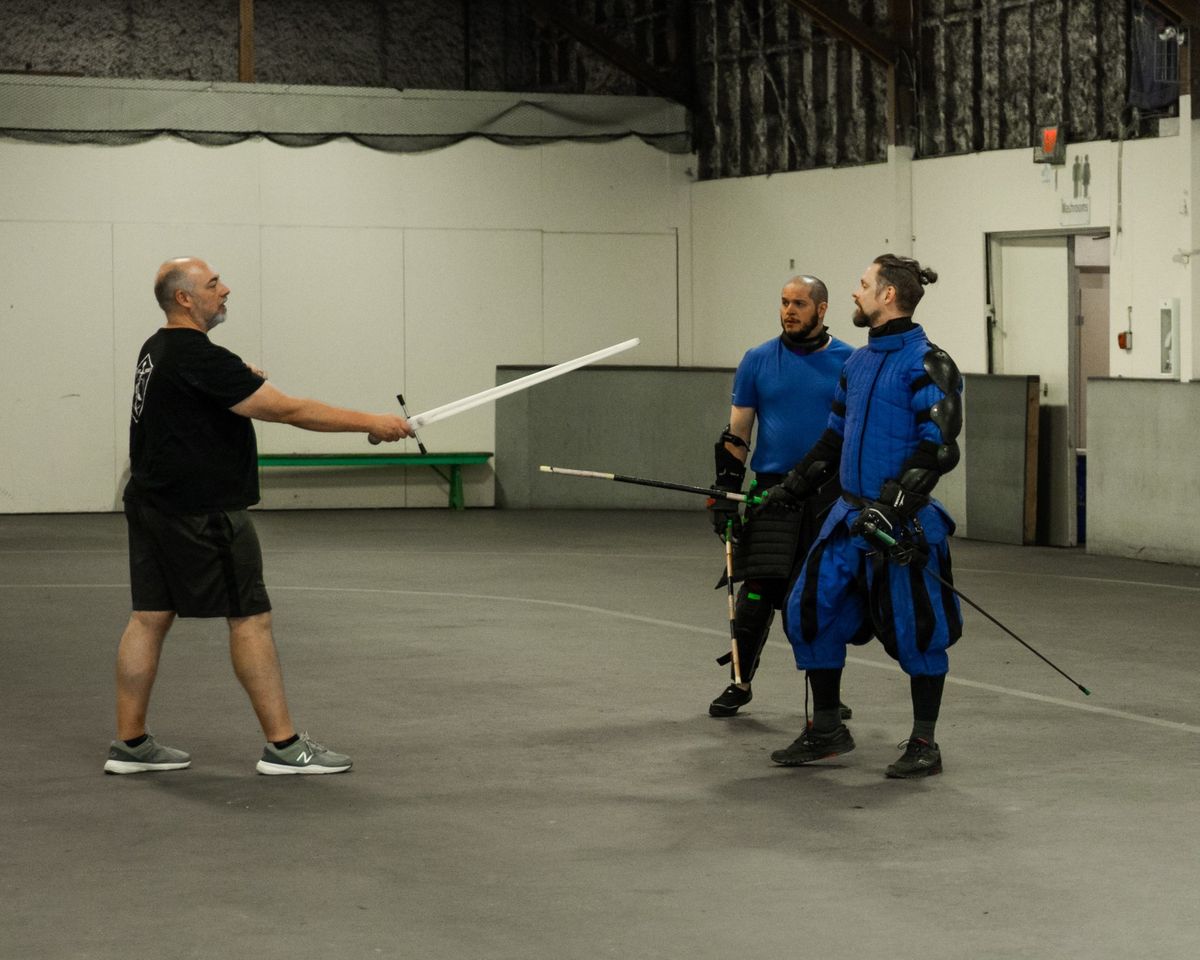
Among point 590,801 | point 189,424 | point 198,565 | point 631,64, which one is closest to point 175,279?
point 189,424

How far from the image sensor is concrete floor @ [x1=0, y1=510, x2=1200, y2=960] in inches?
220

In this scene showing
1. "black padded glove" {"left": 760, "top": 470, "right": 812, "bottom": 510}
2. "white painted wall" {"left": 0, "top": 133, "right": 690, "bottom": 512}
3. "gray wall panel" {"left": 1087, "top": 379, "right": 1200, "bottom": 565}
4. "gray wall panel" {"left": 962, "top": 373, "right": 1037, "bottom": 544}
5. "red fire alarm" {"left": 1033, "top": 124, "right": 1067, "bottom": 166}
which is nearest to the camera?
"black padded glove" {"left": 760, "top": 470, "right": 812, "bottom": 510}

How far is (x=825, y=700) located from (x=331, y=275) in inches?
508

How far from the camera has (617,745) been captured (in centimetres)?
815

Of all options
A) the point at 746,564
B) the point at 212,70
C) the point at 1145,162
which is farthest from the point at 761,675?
the point at 212,70

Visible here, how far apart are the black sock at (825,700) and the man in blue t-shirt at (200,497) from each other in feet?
6.06

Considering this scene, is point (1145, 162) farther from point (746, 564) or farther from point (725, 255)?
point (746, 564)

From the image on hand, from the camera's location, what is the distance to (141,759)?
25.3 ft

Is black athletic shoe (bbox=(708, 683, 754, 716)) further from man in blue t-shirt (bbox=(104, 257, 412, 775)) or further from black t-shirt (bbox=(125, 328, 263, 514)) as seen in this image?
black t-shirt (bbox=(125, 328, 263, 514))

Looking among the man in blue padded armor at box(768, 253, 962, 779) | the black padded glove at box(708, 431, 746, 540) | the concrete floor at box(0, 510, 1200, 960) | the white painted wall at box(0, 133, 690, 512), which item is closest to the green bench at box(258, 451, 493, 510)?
the white painted wall at box(0, 133, 690, 512)

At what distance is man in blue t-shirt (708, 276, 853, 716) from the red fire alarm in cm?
750

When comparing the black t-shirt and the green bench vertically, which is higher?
the black t-shirt

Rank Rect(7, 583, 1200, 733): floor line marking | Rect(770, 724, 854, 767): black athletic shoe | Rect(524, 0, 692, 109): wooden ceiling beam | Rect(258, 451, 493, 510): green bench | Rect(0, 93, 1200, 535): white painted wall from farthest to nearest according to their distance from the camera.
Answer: Rect(524, 0, 692, 109): wooden ceiling beam < Rect(258, 451, 493, 510): green bench < Rect(0, 93, 1200, 535): white painted wall < Rect(7, 583, 1200, 733): floor line marking < Rect(770, 724, 854, 767): black athletic shoe

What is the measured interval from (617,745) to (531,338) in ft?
41.7
